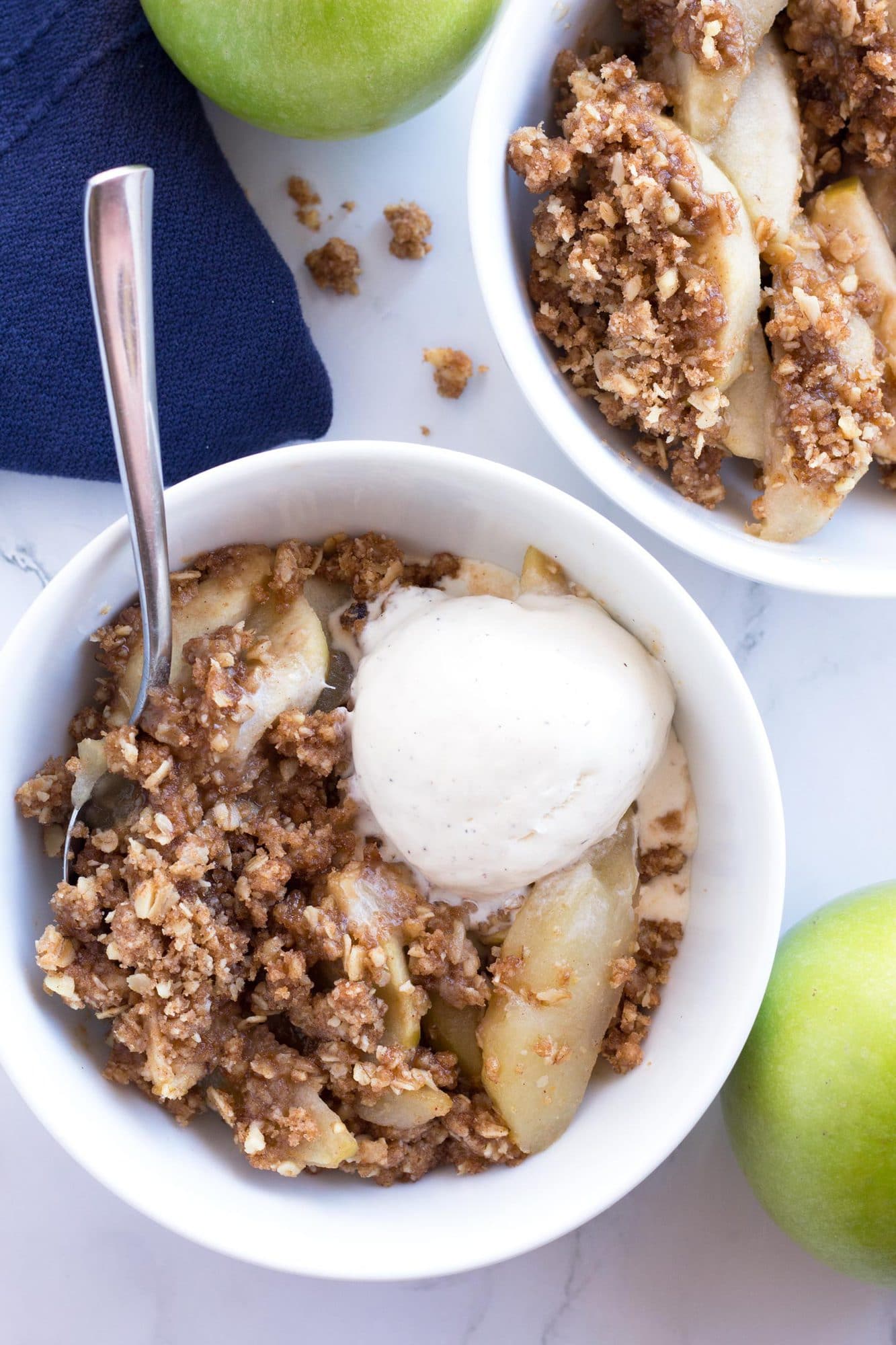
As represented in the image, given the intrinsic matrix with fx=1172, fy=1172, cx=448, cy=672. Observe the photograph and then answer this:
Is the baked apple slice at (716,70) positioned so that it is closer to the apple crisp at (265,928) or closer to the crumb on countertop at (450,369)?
the crumb on countertop at (450,369)

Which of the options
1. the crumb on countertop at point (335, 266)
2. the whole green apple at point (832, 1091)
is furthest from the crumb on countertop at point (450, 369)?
the whole green apple at point (832, 1091)

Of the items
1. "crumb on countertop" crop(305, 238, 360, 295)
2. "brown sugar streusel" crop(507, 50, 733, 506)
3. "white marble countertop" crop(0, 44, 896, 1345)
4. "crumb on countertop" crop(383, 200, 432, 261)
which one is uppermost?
"brown sugar streusel" crop(507, 50, 733, 506)

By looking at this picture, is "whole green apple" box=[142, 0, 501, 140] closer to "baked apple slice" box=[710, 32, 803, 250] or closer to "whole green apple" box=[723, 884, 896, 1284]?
"baked apple slice" box=[710, 32, 803, 250]

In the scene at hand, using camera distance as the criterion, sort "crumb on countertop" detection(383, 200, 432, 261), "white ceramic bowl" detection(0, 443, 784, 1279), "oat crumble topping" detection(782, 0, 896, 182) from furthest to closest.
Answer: "crumb on countertop" detection(383, 200, 432, 261) < "oat crumble topping" detection(782, 0, 896, 182) < "white ceramic bowl" detection(0, 443, 784, 1279)

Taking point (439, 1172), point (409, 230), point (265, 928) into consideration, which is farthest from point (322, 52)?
point (439, 1172)

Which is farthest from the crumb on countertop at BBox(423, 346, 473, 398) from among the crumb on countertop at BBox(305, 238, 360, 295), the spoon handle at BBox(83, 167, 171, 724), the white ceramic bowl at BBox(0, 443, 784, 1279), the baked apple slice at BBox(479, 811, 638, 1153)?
the baked apple slice at BBox(479, 811, 638, 1153)

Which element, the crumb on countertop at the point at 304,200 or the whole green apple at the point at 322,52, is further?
the crumb on countertop at the point at 304,200
